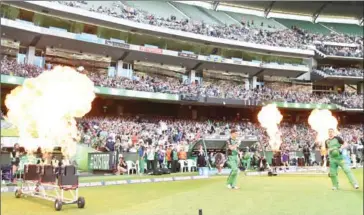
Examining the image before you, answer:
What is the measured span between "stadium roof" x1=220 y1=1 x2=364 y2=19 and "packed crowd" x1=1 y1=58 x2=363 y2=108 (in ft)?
59.6

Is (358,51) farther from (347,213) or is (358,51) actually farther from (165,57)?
(347,213)

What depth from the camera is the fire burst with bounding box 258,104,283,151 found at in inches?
1612

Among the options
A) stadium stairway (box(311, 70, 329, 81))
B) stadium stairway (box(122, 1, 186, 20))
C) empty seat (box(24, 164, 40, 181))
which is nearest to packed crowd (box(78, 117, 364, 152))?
stadium stairway (box(311, 70, 329, 81))

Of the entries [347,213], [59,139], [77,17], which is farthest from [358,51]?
[347,213]

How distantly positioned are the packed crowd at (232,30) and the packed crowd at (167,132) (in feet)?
34.2

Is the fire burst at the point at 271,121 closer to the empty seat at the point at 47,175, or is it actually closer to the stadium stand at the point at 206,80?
the stadium stand at the point at 206,80

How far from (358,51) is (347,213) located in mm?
53861

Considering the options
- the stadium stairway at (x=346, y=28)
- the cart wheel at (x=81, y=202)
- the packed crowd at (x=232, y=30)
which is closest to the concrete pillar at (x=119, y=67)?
the packed crowd at (x=232, y=30)

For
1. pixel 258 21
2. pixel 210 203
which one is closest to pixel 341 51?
pixel 258 21

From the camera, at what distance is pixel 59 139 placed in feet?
75.4

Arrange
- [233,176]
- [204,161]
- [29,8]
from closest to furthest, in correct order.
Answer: [233,176], [204,161], [29,8]

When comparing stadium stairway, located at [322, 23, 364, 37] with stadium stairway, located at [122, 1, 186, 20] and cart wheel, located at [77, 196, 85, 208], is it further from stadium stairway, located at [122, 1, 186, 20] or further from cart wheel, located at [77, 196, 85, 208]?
cart wheel, located at [77, 196, 85, 208]

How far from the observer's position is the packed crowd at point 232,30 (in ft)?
144

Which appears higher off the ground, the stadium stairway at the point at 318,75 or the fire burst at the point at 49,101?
the stadium stairway at the point at 318,75
